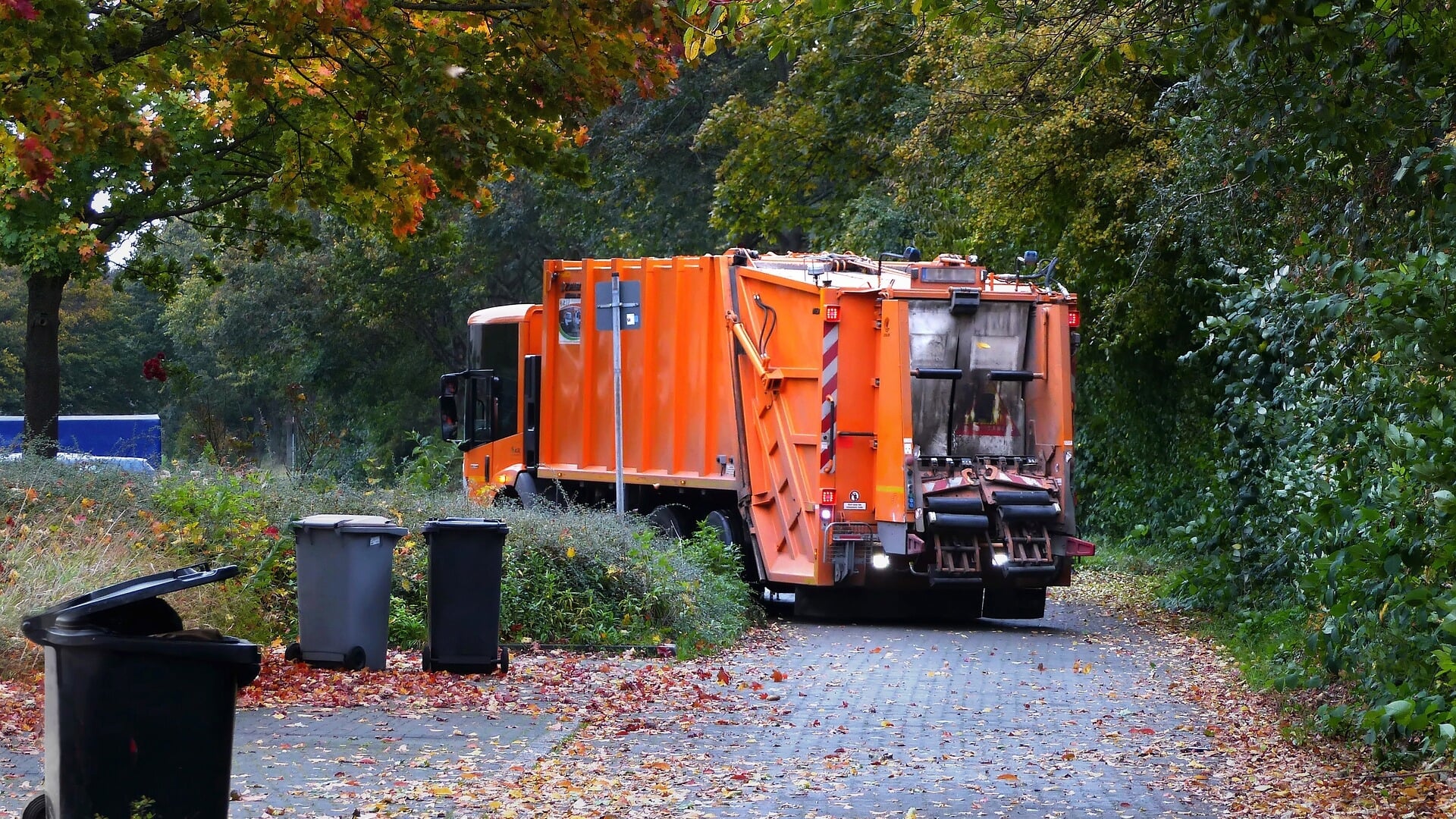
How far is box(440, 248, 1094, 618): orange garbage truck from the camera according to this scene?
44.1 feet

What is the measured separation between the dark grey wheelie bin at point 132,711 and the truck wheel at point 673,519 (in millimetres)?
10514

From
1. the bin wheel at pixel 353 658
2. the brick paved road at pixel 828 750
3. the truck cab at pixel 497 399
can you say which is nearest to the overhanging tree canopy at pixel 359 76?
the bin wheel at pixel 353 658

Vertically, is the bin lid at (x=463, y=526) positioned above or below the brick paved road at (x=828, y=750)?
above

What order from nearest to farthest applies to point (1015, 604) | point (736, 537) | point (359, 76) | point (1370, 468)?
point (1370, 468) < point (359, 76) < point (1015, 604) < point (736, 537)

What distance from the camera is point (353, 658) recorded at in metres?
9.70

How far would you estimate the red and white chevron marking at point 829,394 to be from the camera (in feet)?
44.2

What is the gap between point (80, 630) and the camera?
530cm

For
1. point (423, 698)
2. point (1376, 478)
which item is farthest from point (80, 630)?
point (1376, 478)

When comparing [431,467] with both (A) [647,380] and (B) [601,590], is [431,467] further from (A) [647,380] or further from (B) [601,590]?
(B) [601,590]

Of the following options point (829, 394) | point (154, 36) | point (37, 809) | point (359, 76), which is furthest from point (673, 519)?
point (37, 809)

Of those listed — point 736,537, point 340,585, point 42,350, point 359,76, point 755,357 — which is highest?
point 359,76

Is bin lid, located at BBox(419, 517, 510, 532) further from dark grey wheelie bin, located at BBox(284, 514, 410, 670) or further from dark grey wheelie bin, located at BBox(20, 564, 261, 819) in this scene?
dark grey wheelie bin, located at BBox(20, 564, 261, 819)

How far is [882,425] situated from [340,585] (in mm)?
5248

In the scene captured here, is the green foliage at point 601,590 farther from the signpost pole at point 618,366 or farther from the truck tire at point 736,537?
the truck tire at point 736,537
